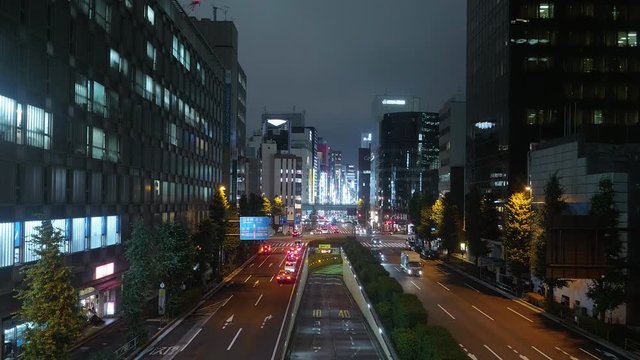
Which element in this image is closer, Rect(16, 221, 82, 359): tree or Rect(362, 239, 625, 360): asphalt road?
Rect(16, 221, 82, 359): tree

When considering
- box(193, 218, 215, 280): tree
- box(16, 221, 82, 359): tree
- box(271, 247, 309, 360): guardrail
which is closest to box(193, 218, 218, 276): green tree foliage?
box(193, 218, 215, 280): tree

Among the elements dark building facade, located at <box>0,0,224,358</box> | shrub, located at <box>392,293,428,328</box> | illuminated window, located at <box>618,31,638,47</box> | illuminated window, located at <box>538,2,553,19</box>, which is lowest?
shrub, located at <box>392,293,428,328</box>

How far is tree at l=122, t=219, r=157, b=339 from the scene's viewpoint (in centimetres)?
3312

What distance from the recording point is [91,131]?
38594 millimetres

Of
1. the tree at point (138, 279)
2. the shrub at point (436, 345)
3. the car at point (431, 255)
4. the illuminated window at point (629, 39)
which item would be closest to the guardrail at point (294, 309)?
the shrub at point (436, 345)

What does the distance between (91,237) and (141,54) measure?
17727 millimetres

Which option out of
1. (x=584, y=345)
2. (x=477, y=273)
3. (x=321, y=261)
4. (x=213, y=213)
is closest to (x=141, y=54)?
(x=213, y=213)

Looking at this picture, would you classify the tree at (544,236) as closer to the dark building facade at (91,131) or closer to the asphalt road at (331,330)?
the asphalt road at (331,330)

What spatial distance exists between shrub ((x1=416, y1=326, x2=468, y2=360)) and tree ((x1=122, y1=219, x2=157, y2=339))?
53.3 ft

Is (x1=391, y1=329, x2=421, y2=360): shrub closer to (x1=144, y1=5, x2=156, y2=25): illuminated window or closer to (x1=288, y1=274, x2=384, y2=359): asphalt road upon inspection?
(x1=288, y1=274, x2=384, y2=359): asphalt road

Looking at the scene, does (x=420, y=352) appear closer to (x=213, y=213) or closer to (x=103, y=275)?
(x=103, y=275)

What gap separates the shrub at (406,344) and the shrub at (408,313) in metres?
1.49

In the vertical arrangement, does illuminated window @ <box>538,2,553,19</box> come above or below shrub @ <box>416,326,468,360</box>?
above

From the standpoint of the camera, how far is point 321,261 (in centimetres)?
9431
